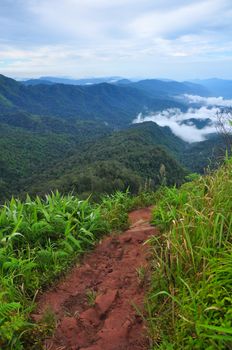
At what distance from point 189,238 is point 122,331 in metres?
0.83

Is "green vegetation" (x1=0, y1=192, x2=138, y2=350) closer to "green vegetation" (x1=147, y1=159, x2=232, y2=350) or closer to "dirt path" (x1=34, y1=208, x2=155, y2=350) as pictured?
"dirt path" (x1=34, y1=208, x2=155, y2=350)

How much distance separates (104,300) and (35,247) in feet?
3.50

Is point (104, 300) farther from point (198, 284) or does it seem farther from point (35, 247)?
point (35, 247)

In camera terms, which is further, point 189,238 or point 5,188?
point 5,188

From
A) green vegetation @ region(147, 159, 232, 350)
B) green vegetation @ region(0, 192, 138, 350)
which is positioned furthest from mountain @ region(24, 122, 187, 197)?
green vegetation @ region(147, 159, 232, 350)

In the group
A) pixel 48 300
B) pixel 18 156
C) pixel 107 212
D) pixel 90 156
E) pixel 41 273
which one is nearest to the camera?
pixel 48 300

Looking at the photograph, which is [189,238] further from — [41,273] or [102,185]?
[102,185]

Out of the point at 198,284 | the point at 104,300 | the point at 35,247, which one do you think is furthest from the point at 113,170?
the point at 198,284

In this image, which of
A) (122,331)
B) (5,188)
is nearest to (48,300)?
(122,331)

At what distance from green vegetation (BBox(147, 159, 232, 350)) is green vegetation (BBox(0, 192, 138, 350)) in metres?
0.84

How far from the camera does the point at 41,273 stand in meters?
3.29

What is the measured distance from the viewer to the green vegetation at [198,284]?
1946 millimetres

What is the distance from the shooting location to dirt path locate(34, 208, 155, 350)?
242 centimetres

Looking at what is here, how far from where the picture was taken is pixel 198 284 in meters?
2.27
